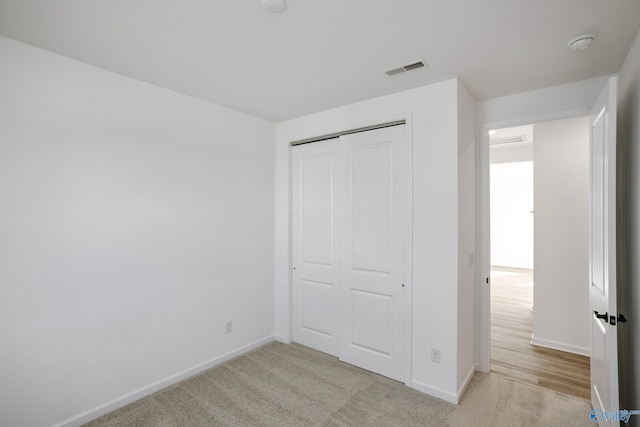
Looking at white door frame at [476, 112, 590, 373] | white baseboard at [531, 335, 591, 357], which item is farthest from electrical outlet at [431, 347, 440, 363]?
white baseboard at [531, 335, 591, 357]

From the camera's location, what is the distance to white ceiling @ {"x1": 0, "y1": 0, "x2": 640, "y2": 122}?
1616 millimetres

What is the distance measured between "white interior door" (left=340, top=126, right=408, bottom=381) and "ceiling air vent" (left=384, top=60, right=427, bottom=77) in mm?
562

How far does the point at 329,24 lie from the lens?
5.76ft

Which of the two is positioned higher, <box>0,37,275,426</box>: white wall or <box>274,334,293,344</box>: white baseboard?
<box>0,37,275,426</box>: white wall

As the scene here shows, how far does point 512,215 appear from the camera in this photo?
8.43 metres

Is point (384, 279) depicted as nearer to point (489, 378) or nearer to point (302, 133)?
point (489, 378)

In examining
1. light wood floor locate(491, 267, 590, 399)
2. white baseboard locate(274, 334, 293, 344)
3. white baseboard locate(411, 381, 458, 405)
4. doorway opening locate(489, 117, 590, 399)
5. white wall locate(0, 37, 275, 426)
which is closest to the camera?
white wall locate(0, 37, 275, 426)

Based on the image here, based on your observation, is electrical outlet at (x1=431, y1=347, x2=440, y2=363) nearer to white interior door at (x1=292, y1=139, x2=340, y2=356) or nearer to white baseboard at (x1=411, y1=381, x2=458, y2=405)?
white baseboard at (x1=411, y1=381, x2=458, y2=405)

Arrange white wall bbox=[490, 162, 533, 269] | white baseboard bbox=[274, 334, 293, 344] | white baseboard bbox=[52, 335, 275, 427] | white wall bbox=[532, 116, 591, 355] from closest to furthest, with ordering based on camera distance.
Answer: white baseboard bbox=[52, 335, 275, 427], white wall bbox=[532, 116, 591, 355], white baseboard bbox=[274, 334, 293, 344], white wall bbox=[490, 162, 533, 269]

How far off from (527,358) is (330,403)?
2287mm

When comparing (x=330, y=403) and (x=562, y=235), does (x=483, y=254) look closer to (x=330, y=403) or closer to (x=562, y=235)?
(x=562, y=235)

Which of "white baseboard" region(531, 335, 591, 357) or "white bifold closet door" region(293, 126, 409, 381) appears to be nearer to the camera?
"white bifold closet door" region(293, 126, 409, 381)

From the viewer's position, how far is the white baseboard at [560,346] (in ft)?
10.9

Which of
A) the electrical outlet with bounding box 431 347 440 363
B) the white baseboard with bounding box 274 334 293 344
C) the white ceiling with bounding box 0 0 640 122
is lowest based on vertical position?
the white baseboard with bounding box 274 334 293 344
